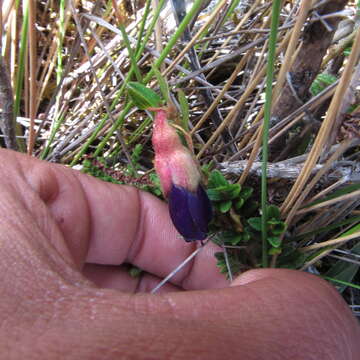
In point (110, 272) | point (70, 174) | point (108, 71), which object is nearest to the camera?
point (70, 174)

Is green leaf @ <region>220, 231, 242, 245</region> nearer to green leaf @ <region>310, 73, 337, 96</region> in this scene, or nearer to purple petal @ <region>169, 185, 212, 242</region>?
purple petal @ <region>169, 185, 212, 242</region>

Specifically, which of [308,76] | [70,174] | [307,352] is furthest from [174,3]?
[307,352]

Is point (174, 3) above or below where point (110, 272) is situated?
above

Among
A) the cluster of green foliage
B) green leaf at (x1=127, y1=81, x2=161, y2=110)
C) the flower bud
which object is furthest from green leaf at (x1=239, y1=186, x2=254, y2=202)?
green leaf at (x1=127, y1=81, x2=161, y2=110)

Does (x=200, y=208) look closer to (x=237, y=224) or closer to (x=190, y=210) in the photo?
(x=190, y=210)

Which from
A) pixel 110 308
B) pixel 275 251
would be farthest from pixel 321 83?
pixel 110 308

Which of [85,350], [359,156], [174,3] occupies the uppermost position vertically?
[174,3]

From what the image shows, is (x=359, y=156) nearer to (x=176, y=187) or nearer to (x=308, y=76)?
(x=308, y=76)
